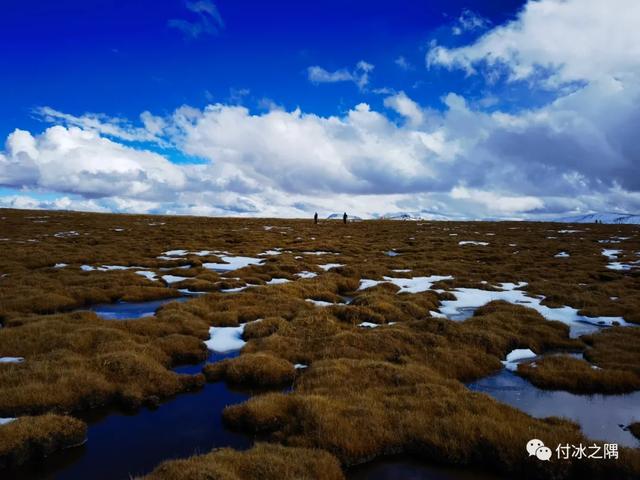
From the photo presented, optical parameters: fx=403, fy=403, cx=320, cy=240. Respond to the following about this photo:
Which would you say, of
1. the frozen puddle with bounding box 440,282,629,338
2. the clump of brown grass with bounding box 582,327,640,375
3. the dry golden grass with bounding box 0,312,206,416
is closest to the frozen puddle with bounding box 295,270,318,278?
the frozen puddle with bounding box 440,282,629,338

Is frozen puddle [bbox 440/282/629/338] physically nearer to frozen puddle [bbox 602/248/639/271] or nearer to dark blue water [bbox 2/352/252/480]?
dark blue water [bbox 2/352/252/480]

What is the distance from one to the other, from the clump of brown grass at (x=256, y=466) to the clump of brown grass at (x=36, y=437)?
301 centimetres

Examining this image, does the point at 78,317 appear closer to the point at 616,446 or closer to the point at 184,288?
the point at 184,288

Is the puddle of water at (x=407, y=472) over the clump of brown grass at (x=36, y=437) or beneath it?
beneath

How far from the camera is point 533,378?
44.5 feet

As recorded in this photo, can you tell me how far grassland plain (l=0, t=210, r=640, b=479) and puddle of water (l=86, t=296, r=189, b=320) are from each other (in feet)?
2.90

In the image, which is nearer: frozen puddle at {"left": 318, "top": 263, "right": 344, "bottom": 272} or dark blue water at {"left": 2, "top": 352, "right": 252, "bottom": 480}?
dark blue water at {"left": 2, "top": 352, "right": 252, "bottom": 480}

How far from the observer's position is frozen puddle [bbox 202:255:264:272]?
34906 mm

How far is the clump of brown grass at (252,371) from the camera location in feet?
42.6

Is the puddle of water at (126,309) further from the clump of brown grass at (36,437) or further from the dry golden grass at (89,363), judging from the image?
the clump of brown grass at (36,437)

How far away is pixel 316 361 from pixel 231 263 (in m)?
24.8

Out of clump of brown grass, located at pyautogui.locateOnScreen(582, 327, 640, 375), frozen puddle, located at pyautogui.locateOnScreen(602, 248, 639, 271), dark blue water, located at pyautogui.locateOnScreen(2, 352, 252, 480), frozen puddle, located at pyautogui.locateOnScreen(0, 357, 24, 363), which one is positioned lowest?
dark blue water, located at pyautogui.locateOnScreen(2, 352, 252, 480)

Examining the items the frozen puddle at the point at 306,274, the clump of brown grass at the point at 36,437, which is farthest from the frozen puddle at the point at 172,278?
the clump of brown grass at the point at 36,437

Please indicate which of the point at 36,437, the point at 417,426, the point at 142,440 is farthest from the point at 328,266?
the point at 36,437
